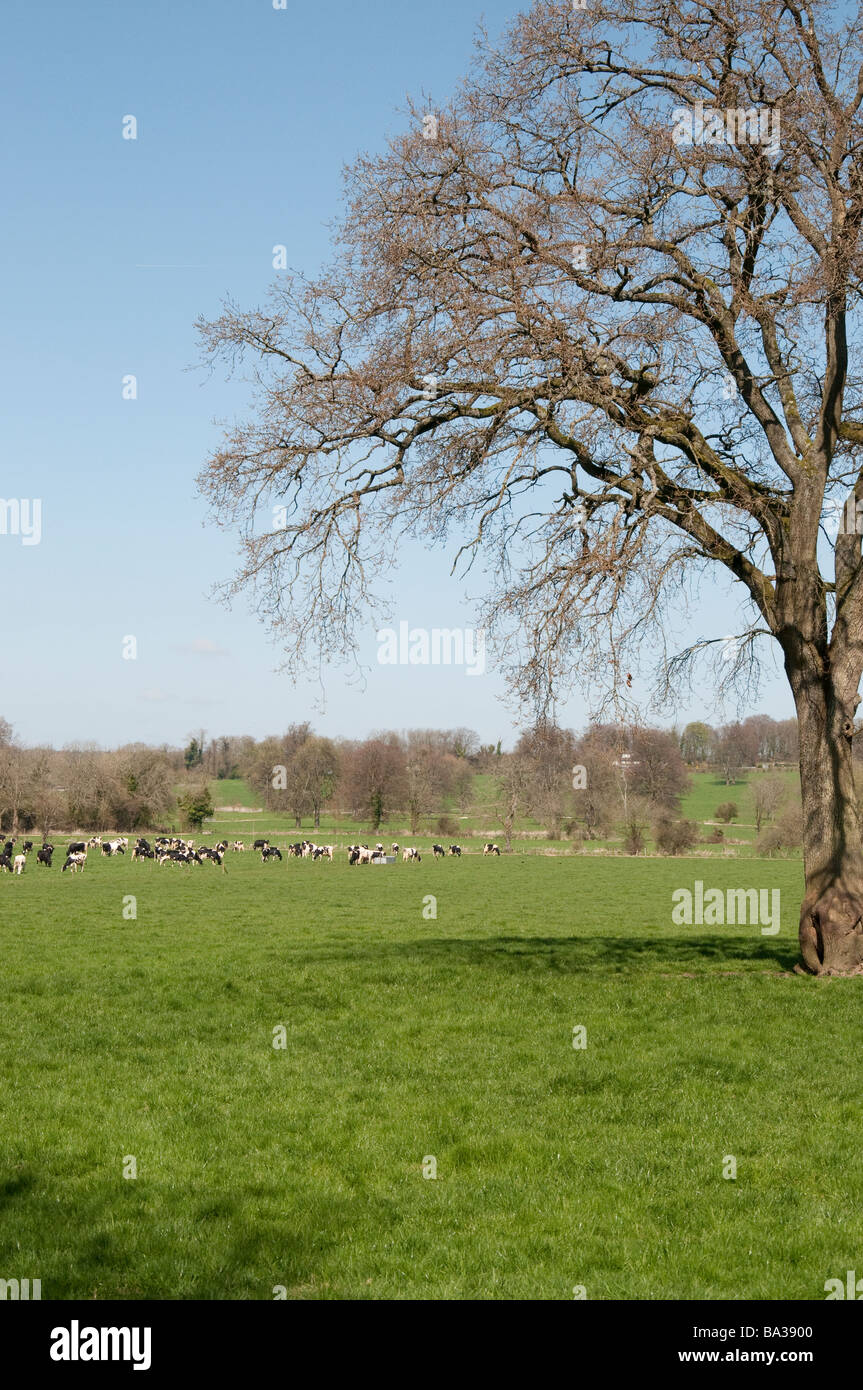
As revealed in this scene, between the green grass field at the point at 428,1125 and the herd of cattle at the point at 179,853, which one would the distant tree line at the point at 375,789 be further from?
the green grass field at the point at 428,1125

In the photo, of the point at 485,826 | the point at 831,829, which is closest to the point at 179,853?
the point at 831,829

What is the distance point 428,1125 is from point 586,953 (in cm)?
1183

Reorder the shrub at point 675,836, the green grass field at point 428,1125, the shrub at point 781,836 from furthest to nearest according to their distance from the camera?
the shrub at point 675,836, the shrub at point 781,836, the green grass field at point 428,1125

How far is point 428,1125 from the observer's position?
376 inches

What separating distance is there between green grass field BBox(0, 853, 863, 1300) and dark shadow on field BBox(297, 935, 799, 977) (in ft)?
0.58

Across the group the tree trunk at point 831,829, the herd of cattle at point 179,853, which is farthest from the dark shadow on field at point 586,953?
the herd of cattle at point 179,853

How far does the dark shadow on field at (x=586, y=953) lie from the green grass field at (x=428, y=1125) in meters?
0.18

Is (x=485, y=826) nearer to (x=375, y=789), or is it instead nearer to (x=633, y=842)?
(x=375, y=789)

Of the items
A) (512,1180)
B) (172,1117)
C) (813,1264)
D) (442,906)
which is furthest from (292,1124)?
(442,906)

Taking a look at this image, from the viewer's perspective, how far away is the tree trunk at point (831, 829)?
53.7 feet

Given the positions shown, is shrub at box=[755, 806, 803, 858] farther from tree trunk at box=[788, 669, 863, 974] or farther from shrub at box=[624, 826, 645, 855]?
tree trunk at box=[788, 669, 863, 974]

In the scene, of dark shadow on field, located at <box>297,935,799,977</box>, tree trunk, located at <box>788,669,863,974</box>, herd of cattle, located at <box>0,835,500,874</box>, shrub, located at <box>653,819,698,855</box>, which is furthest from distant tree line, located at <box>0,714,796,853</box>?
tree trunk, located at <box>788,669,863,974</box>

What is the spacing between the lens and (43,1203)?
7.77 meters
